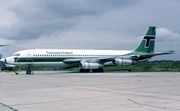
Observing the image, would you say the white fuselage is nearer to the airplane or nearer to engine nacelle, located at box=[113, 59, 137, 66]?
the airplane

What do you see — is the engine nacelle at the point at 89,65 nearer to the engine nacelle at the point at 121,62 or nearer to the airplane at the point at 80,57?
the airplane at the point at 80,57

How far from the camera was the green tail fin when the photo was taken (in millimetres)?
42094

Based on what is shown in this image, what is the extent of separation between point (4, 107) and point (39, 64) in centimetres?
2674

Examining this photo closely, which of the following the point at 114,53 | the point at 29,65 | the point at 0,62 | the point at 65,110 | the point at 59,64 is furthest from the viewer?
the point at 0,62

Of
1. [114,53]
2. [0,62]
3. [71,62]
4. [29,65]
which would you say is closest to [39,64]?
[29,65]

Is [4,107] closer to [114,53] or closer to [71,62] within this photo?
[71,62]

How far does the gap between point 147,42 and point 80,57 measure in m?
11.9

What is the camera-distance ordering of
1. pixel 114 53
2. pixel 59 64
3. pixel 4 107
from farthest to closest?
pixel 114 53
pixel 59 64
pixel 4 107

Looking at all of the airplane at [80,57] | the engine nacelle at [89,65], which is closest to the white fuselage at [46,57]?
the airplane at [80,57]

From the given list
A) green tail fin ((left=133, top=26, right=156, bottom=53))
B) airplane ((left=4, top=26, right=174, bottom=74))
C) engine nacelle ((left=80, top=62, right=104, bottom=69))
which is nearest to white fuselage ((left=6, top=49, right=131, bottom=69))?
airplane ((left=4, top=26, right=174, bottom=74))

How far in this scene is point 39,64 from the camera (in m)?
34.0

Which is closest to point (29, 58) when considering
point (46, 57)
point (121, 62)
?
point (46, 57)

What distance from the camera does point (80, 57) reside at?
3766 cm

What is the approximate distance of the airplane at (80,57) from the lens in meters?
33.2
